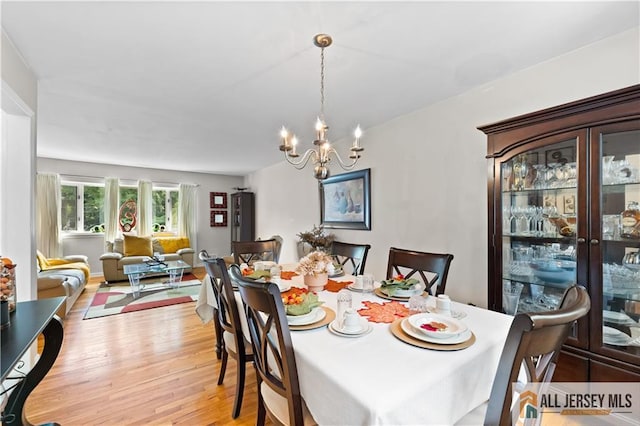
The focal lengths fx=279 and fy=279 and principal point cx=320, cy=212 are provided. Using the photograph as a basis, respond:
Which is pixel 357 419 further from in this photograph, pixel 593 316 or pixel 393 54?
pixel 393 54

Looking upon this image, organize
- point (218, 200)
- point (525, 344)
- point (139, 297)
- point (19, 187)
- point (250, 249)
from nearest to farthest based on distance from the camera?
point (525, 344), point (19, 187), point (250, 249), point (139, 297), point (218, 200)

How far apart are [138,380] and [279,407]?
160 centimetres

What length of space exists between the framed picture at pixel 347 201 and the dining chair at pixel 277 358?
2.46 meters

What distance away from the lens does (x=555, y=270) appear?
5.97 ft

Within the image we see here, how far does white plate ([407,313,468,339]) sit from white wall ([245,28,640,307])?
4.55 ft

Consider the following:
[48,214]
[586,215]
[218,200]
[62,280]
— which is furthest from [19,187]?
[218,200]

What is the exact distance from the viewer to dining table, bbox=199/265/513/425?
805 millimetres

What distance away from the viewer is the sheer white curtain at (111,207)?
19.2ft

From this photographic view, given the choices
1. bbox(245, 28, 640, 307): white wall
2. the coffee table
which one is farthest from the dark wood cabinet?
bbox(245, 28, 640, 307): white wall

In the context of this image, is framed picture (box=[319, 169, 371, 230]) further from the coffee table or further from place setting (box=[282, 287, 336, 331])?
the coffee table

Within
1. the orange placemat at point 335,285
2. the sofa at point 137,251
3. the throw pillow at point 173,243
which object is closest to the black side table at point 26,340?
the orange placemat at point 335,285

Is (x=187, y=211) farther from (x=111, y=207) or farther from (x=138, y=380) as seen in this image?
(x=138, y=380)

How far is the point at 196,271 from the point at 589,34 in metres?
6.74

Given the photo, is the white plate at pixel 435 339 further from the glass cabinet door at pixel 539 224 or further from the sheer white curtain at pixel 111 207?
the sheer white curtain at pixel 111 207
